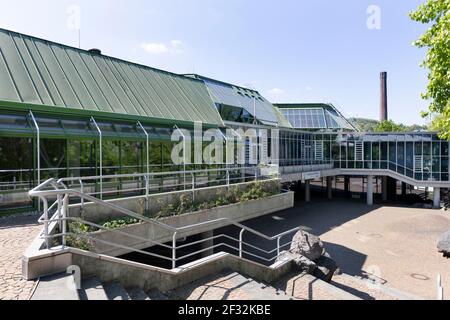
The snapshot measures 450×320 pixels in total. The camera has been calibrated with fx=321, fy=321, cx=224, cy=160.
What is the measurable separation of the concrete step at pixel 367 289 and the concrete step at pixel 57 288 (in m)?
8.67

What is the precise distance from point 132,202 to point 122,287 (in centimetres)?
441

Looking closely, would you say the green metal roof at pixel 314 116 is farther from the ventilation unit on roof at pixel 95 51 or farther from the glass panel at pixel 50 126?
the glass panel at pixel 50 126

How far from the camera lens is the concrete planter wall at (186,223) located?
808 centimetres

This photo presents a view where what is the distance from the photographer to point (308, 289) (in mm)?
8484

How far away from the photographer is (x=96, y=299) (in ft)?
14.2

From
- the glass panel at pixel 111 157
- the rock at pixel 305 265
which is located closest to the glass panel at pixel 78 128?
the glass panel at pixel 111 157

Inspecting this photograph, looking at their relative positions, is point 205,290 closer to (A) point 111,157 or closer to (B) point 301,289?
(B) point 301,289

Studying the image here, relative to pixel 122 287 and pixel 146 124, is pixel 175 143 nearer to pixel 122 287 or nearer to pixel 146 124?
pixel 146 124

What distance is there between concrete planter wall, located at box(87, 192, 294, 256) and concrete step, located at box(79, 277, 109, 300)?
1.45m

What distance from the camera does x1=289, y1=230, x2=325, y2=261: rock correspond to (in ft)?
37.8

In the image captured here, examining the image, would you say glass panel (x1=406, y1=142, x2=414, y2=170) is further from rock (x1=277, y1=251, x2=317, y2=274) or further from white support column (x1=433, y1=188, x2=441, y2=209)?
rock (x1=277, y1=251, x2=317, y2=274)

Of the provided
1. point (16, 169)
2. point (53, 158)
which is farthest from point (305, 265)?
point (16, 169)

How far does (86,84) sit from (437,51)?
13.8 metres

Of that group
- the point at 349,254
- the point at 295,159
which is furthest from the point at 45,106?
the point at 295,159
